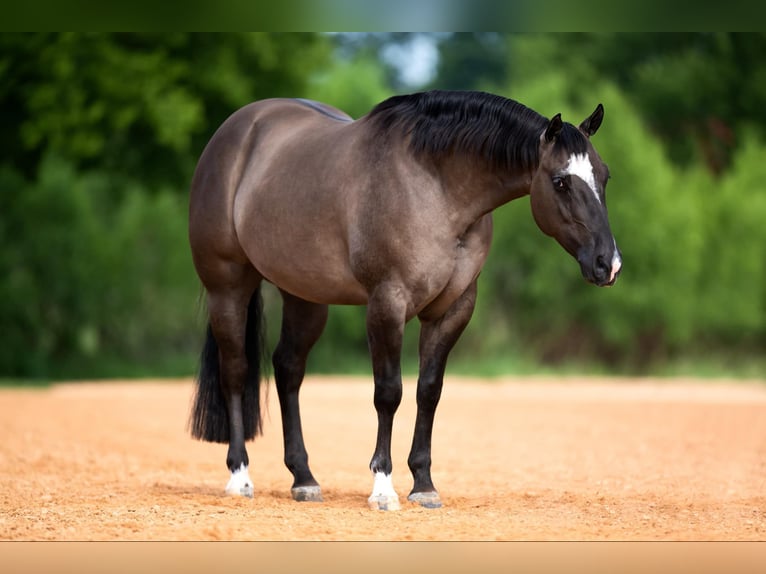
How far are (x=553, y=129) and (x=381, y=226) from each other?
0.95 metres

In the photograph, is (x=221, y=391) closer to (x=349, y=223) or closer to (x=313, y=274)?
(x=313, y=274)

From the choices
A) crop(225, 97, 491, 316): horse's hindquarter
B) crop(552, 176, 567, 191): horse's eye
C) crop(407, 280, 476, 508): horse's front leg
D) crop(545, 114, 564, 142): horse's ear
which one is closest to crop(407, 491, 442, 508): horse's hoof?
crop(407, 280, 476, 508): horse's front leg

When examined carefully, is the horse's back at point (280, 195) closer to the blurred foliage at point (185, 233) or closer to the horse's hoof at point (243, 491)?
→ the horse's hoof at point (243, 491)

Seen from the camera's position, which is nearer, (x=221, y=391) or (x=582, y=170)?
(x=582, y=170)

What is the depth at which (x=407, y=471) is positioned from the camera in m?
8.60

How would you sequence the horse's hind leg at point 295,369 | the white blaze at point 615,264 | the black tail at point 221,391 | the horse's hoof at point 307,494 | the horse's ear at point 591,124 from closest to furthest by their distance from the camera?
the white blaze at point 615,264
the horse's ear at point 591,124
the horse's hoof at point 307,494
the horse's hind leg at point 295,369
the black tail at point 221,391

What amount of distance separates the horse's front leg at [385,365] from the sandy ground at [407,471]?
152mm

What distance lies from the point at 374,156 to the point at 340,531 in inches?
75.1

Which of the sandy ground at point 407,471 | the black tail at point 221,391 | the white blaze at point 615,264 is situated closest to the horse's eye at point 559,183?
the white blaze at point 615,264

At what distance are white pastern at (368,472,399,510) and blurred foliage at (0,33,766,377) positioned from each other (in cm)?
1128

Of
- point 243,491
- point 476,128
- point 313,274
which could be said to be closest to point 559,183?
point 476,128

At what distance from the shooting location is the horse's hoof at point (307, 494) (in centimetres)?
662

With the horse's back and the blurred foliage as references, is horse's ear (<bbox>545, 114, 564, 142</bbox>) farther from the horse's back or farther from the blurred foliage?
the blurred foliage

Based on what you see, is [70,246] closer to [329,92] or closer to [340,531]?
[329,92]
